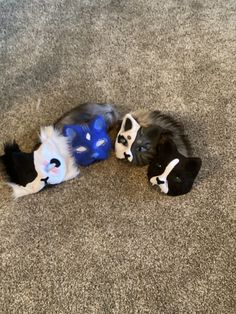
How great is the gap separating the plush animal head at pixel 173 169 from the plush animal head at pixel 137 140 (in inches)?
1.0

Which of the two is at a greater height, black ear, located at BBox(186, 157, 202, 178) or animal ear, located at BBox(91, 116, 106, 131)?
animal ear, located at BBox(91, 116, 106, 131)

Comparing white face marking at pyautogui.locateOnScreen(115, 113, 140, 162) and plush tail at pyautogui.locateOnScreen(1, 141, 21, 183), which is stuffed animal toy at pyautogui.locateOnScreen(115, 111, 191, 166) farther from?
plush tail at pyautogui.locateOnScreen(1, 141, 21, 183)

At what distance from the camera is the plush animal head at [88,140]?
1.11 metres

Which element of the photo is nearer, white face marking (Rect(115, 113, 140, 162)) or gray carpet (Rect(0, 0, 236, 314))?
gray carpet (Rect(0, 0, 236, 314))

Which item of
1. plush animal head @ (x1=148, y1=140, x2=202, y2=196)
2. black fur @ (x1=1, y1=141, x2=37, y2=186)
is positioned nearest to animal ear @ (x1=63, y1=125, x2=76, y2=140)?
black fur @ (x1=1, y1=141, x2=37, y2=186)

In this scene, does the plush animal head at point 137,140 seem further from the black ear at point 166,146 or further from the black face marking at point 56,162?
the black face marking at point 56,162

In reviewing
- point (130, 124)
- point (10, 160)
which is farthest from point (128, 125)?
point (10, 160)

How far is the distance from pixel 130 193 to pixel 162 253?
0.19 meters

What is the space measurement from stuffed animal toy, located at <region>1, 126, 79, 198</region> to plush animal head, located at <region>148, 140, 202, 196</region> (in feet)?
0.78

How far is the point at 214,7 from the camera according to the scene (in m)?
1.57

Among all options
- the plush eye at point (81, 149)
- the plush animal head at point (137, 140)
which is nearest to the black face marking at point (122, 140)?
the plush animal head at point (137, 140)

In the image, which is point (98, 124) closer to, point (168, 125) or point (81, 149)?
point (81, 149)

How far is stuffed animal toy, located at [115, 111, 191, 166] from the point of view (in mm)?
1101

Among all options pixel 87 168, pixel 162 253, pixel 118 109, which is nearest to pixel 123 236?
pixel 162 253
